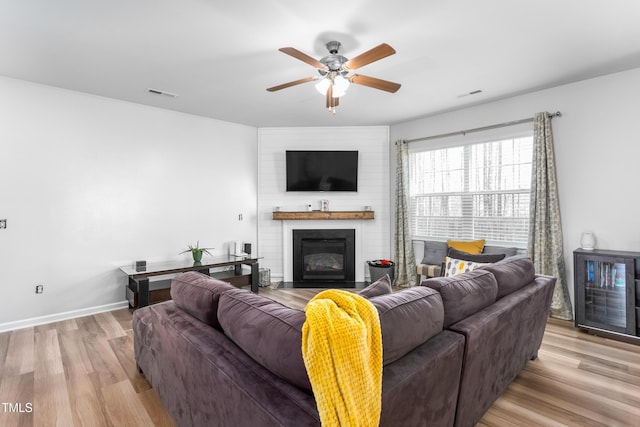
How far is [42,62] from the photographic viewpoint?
9.69 ft

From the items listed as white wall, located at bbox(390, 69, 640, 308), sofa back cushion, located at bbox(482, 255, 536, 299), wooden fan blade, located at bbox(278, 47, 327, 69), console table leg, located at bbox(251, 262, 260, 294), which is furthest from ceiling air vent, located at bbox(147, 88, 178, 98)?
white wall, located at bbox(390, 69, 640, 308)

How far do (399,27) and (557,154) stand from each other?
2.55 m

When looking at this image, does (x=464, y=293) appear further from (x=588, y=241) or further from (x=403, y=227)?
(x=403, y=227)

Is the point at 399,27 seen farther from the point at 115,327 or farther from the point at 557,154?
the point at 115,327

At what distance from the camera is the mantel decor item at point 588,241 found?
329 cm

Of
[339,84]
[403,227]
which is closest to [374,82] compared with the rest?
[339,84]

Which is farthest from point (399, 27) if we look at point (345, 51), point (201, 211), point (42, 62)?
point (201, 211)

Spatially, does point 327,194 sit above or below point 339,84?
below

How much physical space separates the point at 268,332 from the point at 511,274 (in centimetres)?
177

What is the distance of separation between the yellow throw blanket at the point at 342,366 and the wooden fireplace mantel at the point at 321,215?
405cm

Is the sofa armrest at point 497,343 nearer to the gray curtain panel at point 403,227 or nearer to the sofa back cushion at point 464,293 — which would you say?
the sofa back cushion at point 464,293

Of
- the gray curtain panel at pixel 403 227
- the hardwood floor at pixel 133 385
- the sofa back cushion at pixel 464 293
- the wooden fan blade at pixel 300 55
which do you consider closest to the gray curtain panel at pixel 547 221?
the hardwood floor at pixel 133 385

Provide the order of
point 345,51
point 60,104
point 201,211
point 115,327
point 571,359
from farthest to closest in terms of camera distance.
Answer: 1. point 201,211
2. point 60,104
3. point 115,327
4. point 345,51
5. point 571,359

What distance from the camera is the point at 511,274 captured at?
215 cm
